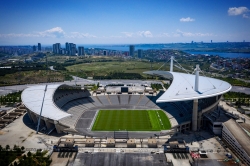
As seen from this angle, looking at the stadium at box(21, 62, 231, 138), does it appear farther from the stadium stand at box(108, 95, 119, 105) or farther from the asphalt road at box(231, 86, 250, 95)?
the asphalt road at box(231, 86, 250, 95)

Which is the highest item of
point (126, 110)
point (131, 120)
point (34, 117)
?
point (34, 117)

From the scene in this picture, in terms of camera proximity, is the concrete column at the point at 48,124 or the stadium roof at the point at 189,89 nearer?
the stadium roof at the point at 189,89

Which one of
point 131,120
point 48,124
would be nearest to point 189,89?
point 131,120

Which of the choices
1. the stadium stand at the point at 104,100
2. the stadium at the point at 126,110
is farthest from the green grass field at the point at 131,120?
the stadium stand at the point at 104,100

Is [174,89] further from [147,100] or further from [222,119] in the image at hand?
[147,100]

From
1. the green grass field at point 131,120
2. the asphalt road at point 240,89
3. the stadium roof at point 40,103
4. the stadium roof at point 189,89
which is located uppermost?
the stadium roof at point 189,89

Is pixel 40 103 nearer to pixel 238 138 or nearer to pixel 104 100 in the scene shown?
pixel 104 100

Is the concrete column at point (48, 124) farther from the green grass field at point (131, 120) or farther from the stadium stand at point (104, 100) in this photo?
the stadium stand at point (104, 100)
